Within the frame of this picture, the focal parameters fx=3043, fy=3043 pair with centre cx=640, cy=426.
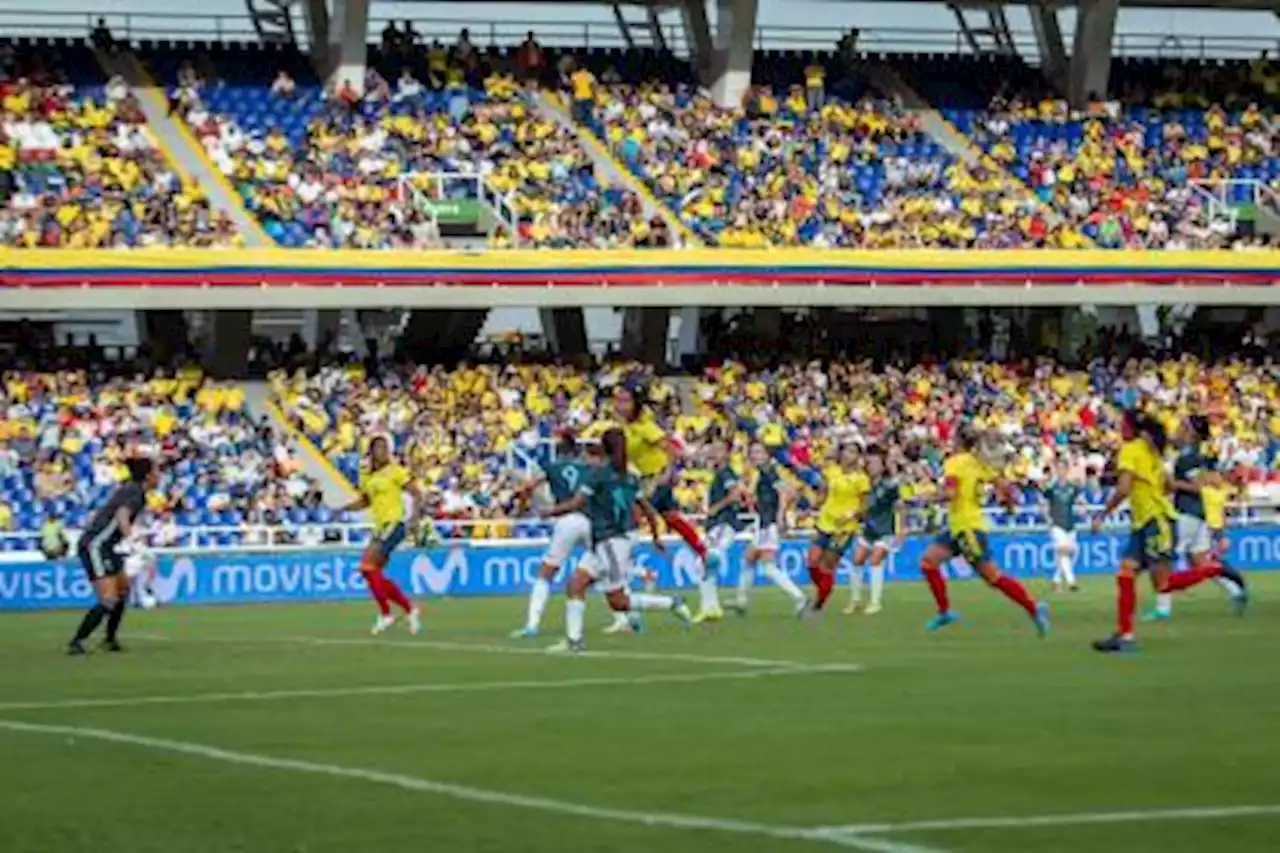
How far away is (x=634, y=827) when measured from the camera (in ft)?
43.4

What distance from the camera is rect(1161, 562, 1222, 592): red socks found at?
28500 millimetres

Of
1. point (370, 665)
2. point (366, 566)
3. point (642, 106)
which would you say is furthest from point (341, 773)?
point (642, 106)

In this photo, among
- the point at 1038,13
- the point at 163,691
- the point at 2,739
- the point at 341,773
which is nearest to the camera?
the point at 341,773

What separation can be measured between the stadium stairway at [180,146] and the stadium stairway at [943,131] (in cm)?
1482

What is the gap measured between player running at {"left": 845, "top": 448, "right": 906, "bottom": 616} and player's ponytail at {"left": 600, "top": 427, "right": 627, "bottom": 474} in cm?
729

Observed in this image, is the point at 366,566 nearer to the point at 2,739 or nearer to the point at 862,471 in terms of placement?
the point at 862,471

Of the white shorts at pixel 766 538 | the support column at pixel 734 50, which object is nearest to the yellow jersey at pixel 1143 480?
the white shorts at pixel 766 538

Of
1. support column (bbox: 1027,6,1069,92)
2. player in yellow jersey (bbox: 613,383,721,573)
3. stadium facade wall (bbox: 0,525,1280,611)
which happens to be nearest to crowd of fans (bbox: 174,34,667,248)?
stadium facade wall (bbox: 0,525,1280,611)

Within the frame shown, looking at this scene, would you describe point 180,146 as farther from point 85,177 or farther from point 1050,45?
point 1050,45

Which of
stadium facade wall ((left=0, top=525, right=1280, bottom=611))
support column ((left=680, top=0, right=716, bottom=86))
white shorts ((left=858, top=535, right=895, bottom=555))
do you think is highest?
support column ((left=680, top=0, right=716, bottom=86))

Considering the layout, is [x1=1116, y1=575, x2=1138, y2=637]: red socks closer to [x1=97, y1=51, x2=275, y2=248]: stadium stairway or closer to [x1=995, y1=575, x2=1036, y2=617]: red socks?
[x1=995, y1=575, x2=1036, y2=617]: red socks

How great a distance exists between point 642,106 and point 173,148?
9.73 meters

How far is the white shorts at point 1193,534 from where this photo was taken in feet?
113

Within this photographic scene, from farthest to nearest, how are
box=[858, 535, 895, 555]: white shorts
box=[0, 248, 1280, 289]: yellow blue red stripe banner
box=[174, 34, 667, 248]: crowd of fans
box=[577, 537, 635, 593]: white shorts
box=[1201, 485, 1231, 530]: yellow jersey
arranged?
box=[174, 34, 667, 248]: crowd of fans, box=[0, 248, 1280, 289]: yellow blue red stripe banner, box=[1201, 485, 1231, 530]: yellow jersey, box=[858, 535, 895, 555]: white shorts, box=[577, 537, 635, 593]: white shorts
